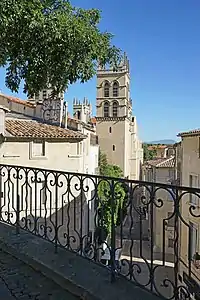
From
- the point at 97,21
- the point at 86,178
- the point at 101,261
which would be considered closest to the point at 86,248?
the point at 101,261

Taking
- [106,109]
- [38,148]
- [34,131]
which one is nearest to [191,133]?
[38,148]

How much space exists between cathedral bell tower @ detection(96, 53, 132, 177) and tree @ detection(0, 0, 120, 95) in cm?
3923

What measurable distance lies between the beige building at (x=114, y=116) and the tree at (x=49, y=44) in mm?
39237

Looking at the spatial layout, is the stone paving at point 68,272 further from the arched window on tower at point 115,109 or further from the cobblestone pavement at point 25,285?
the arched window on tower at point 115,109

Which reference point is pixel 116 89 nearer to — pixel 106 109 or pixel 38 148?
pixel 106 109

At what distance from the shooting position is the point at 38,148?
14.9 metres

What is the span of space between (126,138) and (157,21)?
117 feet

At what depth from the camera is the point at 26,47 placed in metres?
4.89

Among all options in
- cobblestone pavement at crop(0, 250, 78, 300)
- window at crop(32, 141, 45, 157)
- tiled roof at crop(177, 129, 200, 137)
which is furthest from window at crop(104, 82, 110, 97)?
cobblestone pavement at crop(0, 250, 78, 300)

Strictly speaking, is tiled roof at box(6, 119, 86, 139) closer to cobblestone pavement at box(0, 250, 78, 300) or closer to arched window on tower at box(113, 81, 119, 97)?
cobblestone pavement at box(0, 250, 78, 300)

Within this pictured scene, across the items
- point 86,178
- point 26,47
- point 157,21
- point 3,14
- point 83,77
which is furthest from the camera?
point 157,21

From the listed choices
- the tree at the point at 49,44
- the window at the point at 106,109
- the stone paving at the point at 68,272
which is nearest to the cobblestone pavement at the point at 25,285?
the stone paving at the point at 68,272

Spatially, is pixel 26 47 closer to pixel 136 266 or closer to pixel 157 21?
pixel 136 266

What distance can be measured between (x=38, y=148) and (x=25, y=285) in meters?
12.4
